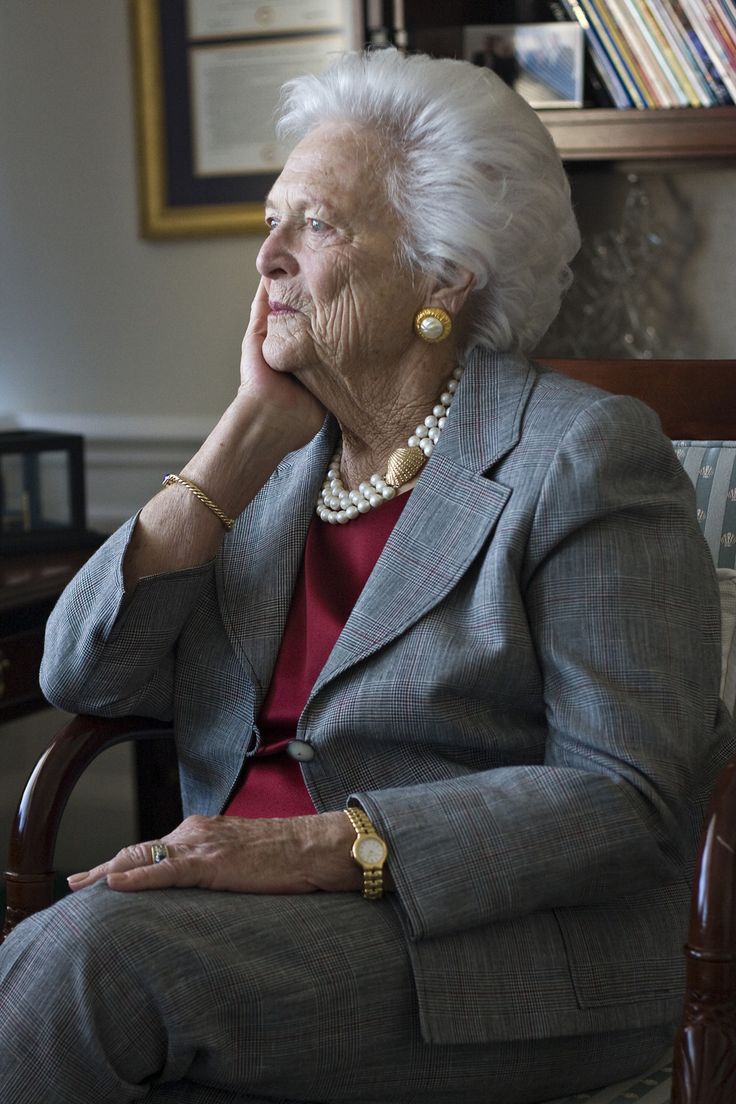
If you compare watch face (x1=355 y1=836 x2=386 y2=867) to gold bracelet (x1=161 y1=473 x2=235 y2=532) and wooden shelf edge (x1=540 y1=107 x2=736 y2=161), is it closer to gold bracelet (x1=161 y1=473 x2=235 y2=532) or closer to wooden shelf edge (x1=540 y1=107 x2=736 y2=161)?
gold bracelet (x1=161 y1=473 x2=235 y2=532)

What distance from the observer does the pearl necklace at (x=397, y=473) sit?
1.46m

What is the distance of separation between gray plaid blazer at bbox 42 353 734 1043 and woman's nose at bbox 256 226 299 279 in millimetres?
240

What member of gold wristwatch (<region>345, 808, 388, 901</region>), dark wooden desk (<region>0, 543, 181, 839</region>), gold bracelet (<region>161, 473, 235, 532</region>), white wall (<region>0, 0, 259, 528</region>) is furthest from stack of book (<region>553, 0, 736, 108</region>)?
gold wristwatch (<region>345, 808, 388, 901</region>)

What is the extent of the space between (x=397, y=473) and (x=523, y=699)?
31 centimetres

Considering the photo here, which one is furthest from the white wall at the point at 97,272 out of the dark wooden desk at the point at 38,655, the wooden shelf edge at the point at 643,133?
the wooden shelf edge at the point at 643,133

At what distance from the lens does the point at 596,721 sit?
121 centimetres

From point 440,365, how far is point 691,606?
1.39 feet

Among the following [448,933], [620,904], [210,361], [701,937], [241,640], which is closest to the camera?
[701,937]

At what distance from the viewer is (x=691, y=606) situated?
49.4 inches

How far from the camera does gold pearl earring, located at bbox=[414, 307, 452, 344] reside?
1.46 meters

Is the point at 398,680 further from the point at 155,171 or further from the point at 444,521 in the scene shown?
the point at 155,171

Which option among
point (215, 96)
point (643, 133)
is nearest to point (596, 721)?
point (643, 133)

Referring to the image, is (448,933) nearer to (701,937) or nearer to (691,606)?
(701,937)

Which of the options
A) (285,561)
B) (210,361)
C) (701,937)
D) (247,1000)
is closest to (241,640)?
(285,561)
